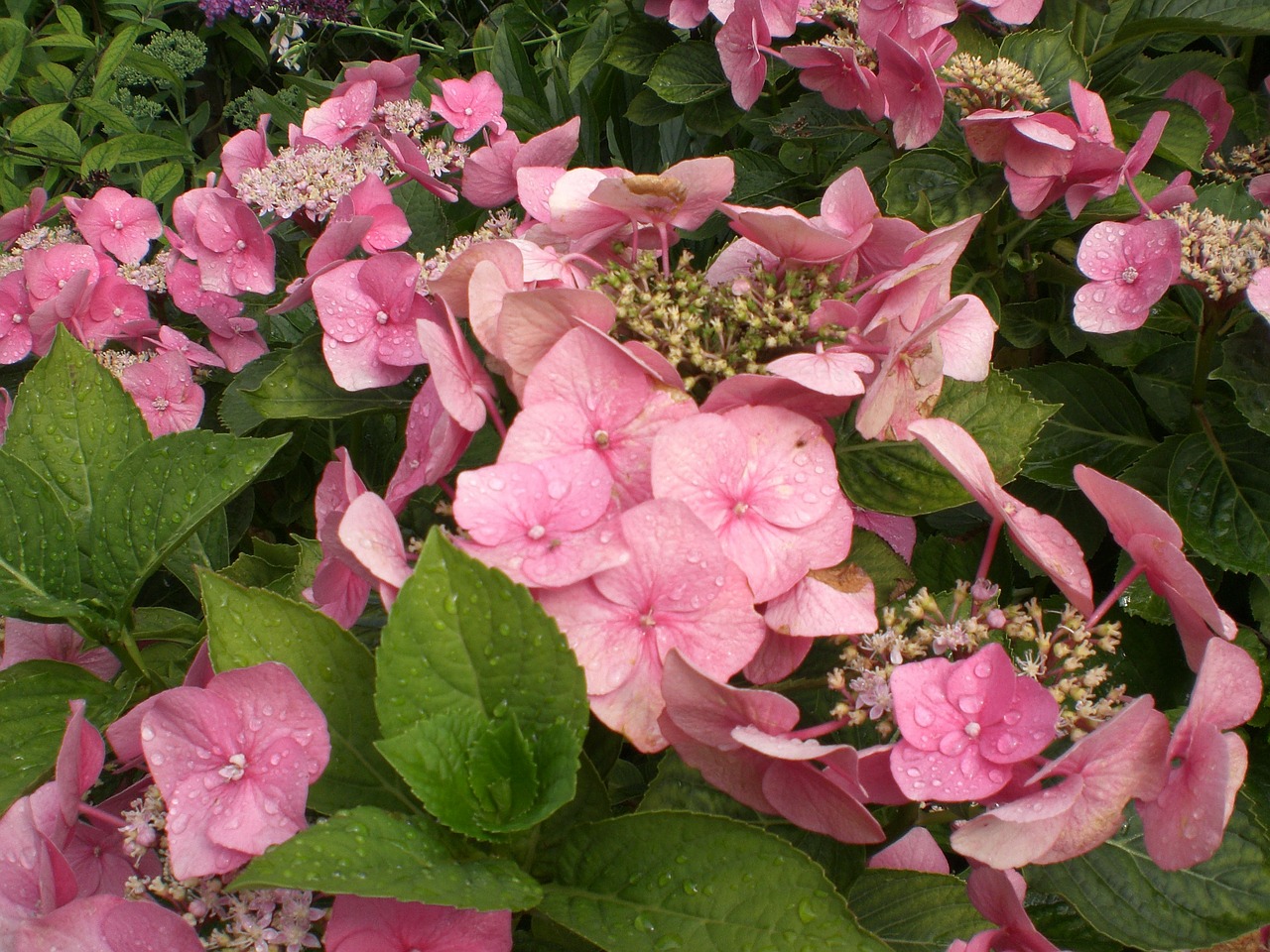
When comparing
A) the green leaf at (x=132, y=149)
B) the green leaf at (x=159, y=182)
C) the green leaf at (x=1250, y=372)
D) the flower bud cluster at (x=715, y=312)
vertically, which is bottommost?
the green leaf at (x=132, y=149)

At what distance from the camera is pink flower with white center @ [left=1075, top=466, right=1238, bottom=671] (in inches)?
23.9

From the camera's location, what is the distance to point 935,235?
0.68 metres

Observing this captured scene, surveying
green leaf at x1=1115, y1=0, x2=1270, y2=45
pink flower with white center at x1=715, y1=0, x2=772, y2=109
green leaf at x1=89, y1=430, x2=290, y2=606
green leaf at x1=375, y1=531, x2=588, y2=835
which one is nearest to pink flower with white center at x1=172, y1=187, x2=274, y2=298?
green leaf at x1=89, y1=430, x2=290, y2=606

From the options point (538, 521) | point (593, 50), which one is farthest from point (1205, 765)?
point (593, 50)

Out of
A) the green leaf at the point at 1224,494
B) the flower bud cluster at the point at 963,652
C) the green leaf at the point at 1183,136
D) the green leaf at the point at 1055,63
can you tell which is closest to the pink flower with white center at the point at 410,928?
the flower bud cluster at the point at 963,652

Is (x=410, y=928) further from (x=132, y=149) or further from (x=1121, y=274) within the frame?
(x=132, y=149)

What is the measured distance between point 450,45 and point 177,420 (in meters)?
1.58

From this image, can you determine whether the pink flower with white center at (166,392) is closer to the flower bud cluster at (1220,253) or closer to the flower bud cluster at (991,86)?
the flower bud cluster at (991,86)

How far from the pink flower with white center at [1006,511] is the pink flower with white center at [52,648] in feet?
2.57

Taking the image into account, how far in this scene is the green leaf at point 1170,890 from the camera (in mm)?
712

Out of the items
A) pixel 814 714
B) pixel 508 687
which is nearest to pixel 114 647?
pixel 508 687

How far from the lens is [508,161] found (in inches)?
41.1

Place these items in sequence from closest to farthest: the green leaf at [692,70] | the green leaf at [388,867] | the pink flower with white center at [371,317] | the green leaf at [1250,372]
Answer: the green leaf at [388,867] → the pink flower with white center at [371,317] → the green leaf at [1250,372] → the green leaf at [692,70]

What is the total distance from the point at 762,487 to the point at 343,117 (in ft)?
2.92
